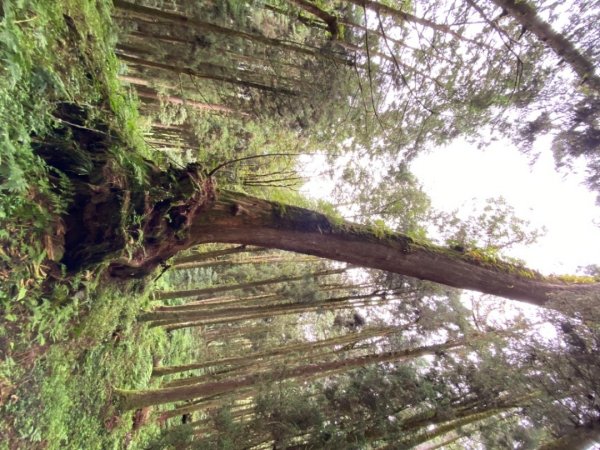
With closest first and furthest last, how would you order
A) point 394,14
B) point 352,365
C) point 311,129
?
point 394,14
point 352,365
point 311,129

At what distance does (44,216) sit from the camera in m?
2.90

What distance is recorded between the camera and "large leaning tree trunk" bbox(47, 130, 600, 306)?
327 cm

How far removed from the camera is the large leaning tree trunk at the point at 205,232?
327cm

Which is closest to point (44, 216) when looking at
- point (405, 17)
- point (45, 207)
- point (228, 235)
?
point (45, 207)

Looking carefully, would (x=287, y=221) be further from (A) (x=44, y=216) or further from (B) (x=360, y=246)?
(A) (x=44, y=216)

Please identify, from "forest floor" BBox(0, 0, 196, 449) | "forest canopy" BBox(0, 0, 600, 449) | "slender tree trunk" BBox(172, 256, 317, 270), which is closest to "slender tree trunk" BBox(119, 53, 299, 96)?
"forest canopy" BBox(0, 0, 600, 449)

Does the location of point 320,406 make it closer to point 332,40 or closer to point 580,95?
point 332,40

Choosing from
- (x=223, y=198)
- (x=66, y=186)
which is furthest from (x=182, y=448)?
(x=66, y=186)

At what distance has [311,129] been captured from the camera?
6695mm

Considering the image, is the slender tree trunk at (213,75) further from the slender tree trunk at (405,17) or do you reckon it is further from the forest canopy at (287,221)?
the slender tree trunk at (405,17)

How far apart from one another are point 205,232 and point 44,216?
1.52 meters

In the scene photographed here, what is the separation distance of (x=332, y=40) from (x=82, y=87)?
343 cm

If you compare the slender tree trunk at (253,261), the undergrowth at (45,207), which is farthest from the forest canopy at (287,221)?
the slender tree trunk at (253,261)

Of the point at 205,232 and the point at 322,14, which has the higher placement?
the point at 322,14
